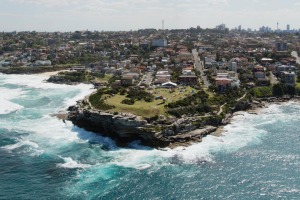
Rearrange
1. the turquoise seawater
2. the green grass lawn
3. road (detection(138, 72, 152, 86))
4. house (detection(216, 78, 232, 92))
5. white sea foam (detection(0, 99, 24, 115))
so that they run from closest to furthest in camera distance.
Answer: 1. the turquoise seawater
2. the green grass lawn
3. white sea foam (detection(0, 99, 24, 115))
4. house (detection(216, 78, 232, 92))
5. road (detection(138, 72, 152, 86))

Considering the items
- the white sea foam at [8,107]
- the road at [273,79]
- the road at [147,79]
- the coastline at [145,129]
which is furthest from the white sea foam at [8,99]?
the road at [273,79]

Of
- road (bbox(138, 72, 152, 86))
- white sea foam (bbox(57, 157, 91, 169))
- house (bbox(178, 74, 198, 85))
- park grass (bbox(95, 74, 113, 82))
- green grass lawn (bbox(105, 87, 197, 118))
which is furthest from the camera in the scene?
park grass (bbox(95, 74, 113, 82))

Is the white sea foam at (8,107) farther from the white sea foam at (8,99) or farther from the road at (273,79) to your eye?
the road at (273,79)

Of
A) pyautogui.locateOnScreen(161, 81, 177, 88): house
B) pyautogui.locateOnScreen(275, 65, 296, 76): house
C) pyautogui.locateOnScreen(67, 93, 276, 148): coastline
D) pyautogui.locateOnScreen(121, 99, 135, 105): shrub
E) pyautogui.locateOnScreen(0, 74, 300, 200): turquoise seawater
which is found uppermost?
pyautogui.locateOnScreen(275, 65, 296, 76): house

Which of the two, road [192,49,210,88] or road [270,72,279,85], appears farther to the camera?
road [270,72,279,85]

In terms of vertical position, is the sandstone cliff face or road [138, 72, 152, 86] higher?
road [138, 72, 152, 86]

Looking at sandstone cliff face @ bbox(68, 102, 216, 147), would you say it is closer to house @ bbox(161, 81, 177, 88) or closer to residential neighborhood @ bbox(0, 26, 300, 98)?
house @ bbox(161, 81, 177, 88)

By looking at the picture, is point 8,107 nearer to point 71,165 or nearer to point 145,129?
point 71,165

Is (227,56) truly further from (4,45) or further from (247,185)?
(4,45)

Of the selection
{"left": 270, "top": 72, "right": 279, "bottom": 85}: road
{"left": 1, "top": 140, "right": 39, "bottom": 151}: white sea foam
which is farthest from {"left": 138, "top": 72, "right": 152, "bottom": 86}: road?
{"left": 1, "top": 140, "right": 39, "bottom": 151}: white sea foam
